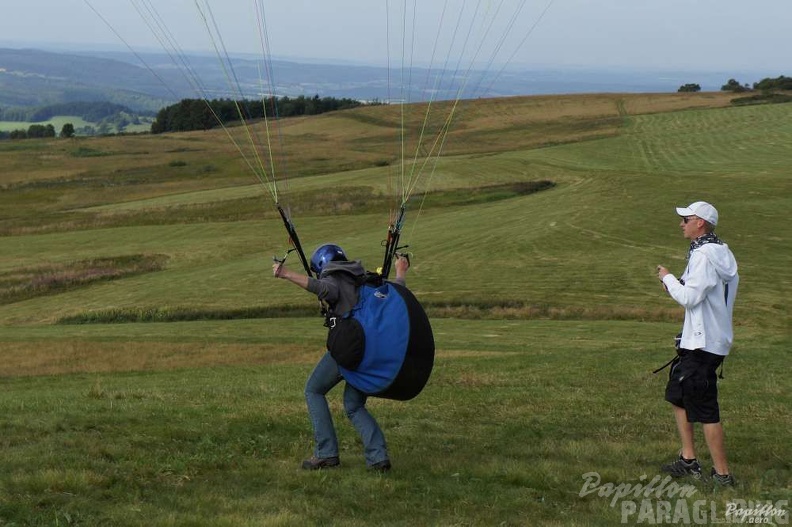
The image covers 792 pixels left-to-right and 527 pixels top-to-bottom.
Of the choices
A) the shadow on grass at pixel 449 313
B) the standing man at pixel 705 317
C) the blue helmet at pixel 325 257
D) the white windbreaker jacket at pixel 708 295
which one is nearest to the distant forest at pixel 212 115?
the shadow on grass at pixel 449 313

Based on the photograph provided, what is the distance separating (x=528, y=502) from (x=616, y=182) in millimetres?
64554

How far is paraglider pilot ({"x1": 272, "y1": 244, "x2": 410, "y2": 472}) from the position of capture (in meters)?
8.36

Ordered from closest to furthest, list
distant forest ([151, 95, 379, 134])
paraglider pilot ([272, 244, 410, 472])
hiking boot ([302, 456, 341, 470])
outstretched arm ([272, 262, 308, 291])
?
outstretched arm ([272, 262, 308, 291]) < paraglider pilot ([272, 244, 410, 472]) < hiking boot ([302, 456, 341, 470]) < distant forest ([151, 95, 379, 134])

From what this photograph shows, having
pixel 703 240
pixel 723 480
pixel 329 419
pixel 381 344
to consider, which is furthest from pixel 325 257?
pixel 723 480

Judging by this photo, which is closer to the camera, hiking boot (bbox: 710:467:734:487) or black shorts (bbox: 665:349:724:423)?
hiking boot (bbox: 710:467:734:487)

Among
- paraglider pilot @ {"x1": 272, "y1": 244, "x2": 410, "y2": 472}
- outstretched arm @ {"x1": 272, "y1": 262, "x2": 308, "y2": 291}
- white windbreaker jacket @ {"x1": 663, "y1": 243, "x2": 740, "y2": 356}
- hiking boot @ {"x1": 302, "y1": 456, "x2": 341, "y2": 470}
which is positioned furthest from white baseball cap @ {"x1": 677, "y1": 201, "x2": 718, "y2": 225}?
hiking boot @ {"x1": 302, "y1": 456, "x2": 341, "y2": 470}

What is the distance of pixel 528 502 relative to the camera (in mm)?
7613

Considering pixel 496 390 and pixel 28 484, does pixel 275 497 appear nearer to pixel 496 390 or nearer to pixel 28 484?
pixel 28 484

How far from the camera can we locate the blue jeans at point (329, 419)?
8.70 meters

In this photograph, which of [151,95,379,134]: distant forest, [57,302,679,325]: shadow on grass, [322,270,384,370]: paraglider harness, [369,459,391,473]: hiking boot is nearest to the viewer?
[322,270,384,370]: paraglider harness

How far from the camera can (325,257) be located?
Result: 8664mm

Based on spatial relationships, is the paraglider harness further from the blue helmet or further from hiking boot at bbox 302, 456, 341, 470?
hiking boot at bbox 302, 456, 341, 470

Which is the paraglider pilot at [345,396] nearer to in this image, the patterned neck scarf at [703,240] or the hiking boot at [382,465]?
the hiking boot at [382,465]

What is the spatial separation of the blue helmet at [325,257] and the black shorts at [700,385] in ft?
13.2
